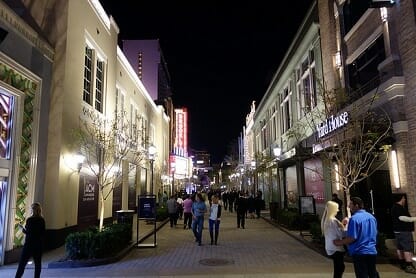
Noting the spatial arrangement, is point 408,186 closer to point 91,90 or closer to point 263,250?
point 263,250

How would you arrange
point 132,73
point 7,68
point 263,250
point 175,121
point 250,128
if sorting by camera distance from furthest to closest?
point 175,121, point 250,128, point 132,73, point 263,250, point 7,68

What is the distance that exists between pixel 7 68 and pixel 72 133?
421cm

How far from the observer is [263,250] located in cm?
1312

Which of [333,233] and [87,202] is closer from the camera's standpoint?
[333,233]

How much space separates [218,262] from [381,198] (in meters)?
7.23

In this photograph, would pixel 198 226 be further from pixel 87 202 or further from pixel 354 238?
pixel 354 238

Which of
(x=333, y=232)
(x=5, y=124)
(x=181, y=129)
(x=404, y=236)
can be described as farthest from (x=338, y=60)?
(x=181, y=129)

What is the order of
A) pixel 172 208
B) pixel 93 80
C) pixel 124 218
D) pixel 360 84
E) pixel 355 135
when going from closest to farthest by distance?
1. pixel 355 135
2. pixel 124 218
3. pixel 360 84
4. pixel 93 80
5. pixel 172 208

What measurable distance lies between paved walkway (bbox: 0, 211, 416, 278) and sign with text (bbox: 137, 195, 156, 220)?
128 cm

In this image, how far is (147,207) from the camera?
48.1 ft

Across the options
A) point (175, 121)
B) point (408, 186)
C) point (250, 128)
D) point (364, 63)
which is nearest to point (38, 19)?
point (364, 63)

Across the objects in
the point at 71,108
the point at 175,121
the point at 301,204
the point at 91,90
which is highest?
the point at 175,121

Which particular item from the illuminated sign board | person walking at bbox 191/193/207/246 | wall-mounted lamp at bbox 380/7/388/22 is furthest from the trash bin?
the illuminated sign board

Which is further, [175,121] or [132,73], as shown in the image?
[175,121]
